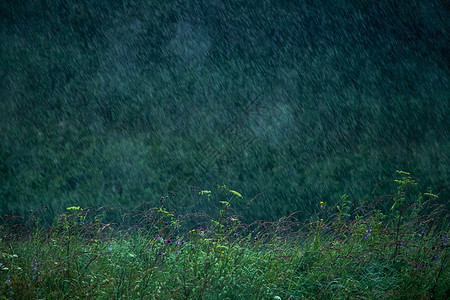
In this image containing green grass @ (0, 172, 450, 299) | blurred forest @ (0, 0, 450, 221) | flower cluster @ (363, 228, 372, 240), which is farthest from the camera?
blurred forest @ (0, 0, 450, 221)

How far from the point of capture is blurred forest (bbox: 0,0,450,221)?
6867 mm

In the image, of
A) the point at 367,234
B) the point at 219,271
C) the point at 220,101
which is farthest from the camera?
the point at 220,101

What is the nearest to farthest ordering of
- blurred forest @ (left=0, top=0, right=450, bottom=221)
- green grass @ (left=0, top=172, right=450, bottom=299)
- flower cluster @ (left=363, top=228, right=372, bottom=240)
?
1. green grass @ (left=0, top=172, right=450, bottom=299)
2. flower cluster @ (left=363, top=228, right=372, bottom=240)
3. blurred forest @ (left=0, top=0, right=450, bottom=221)

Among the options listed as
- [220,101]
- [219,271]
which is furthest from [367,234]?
[220,101]

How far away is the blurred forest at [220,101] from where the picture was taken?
687cm

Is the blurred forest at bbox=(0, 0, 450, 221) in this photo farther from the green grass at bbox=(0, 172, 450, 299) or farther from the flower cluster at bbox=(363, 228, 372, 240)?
the green grass at bbox=(0, 172, 450, 299)

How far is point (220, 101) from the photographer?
26.3 feet

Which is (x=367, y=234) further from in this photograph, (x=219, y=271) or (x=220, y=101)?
(x=220, y=101)

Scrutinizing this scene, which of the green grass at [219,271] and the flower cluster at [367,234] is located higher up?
the green grass at [219,271]

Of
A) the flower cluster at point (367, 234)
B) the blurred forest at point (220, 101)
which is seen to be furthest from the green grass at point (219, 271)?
the blurred forest at point (220, 101)

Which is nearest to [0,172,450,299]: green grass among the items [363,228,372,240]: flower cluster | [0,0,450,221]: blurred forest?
[363,228,372,240]: flower cluster

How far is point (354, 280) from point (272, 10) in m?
8.05

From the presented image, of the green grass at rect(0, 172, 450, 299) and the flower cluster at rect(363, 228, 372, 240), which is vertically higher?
the green grass at rect(0, 172, 450, 299)

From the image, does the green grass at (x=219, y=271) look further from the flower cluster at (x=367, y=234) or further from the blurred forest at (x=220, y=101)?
the blurred forest at (x=220, y=101)
